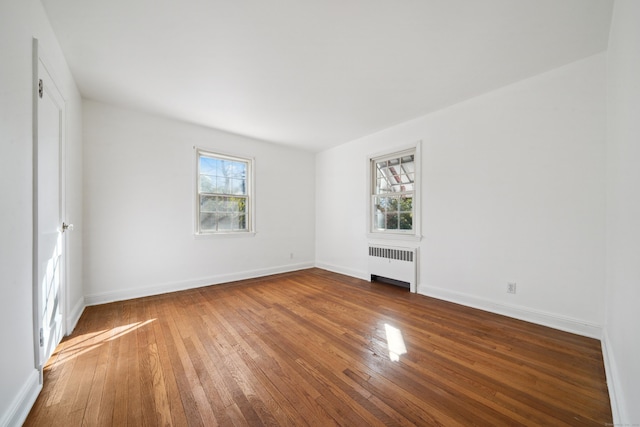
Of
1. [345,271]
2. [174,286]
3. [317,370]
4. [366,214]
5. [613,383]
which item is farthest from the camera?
[345,271]

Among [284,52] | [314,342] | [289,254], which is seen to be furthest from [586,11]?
[289,254]

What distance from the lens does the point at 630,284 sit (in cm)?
118

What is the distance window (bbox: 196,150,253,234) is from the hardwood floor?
156cm

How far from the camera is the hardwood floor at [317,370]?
1.37 metres

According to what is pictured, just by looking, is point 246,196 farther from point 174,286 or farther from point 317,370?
point 317,370

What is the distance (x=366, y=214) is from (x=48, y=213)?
3825 mm

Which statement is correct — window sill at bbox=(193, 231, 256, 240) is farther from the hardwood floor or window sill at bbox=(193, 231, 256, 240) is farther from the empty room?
the hardwood floor

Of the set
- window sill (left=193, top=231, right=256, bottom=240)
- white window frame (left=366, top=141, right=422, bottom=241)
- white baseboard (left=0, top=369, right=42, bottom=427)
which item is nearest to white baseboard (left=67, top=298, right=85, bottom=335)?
white baseboard (left=0, top=369, right=42, bottom=427)

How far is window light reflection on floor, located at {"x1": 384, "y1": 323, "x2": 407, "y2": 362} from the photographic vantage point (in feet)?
6.40

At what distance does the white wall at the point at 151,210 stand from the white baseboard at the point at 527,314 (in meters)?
3.12

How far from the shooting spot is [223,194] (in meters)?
4.18

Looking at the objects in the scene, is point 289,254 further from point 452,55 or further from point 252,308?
point 452,55

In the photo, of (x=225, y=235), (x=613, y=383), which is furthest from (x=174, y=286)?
(x=613, y=383)

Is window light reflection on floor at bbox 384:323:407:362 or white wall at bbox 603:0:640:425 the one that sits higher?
white wall at bbox 603:0:640:425
